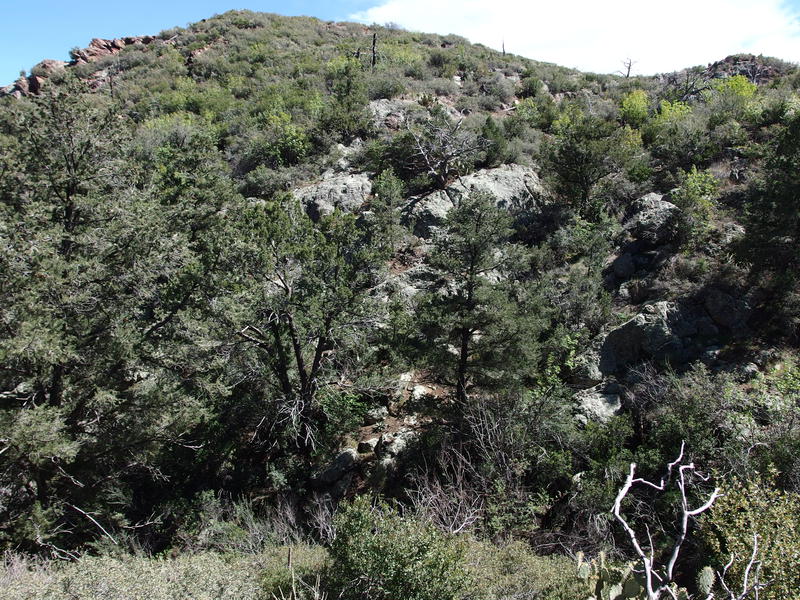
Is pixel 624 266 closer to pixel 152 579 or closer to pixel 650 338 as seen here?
pixel 650 338

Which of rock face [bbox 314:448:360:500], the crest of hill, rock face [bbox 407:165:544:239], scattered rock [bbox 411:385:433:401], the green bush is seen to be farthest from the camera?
the crest of hill

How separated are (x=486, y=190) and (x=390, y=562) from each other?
15.6 metres

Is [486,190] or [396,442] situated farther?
[486,190]

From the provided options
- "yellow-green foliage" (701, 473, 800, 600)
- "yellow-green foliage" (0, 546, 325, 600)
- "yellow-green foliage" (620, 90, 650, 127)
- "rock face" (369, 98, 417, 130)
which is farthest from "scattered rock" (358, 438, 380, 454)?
"yellow-green foliage" (620, 90, 650, 127)

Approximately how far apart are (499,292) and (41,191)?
401 inches

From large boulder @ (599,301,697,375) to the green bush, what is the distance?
8.79 meters

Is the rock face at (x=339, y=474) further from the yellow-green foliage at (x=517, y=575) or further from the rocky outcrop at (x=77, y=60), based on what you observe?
the rocky outcrop at (x=77, y=60)

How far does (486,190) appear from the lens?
19.3 metres

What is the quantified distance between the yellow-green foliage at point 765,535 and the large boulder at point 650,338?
5174 mm

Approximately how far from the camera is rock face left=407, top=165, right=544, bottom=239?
773 inches

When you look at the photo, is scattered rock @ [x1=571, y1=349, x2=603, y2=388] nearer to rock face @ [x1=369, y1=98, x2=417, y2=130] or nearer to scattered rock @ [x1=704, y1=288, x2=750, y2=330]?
scattered rock @ [x1=704, y1=288, x2=750, y2=330]

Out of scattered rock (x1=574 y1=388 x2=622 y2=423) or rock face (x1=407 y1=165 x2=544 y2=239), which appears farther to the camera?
rock face (x1=407 y1=165 x2=544 y2=239)

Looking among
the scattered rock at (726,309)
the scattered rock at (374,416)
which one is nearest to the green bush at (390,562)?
the scattered rock at (374,416)

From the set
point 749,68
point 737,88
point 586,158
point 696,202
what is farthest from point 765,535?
point 749,68
